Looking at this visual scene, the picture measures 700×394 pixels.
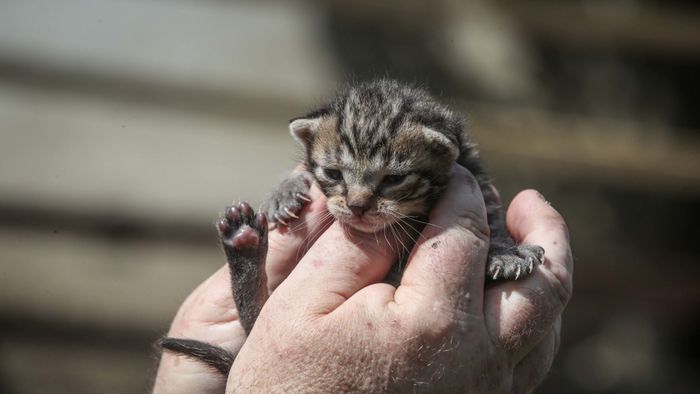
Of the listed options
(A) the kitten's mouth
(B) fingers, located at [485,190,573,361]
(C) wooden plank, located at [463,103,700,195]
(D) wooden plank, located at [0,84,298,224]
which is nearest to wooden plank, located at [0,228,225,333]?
(D) wooden plank, located at [0,84,298,224]

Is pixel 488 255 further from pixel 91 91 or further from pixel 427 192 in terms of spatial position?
pixel 91 91

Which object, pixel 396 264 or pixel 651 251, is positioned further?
pixel 651 251

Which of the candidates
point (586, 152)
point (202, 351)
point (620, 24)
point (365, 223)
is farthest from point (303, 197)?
point (620, 24)

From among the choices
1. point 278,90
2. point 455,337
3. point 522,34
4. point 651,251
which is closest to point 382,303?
point 455,337

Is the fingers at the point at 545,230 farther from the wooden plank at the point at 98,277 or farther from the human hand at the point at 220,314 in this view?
the wooden plank at the point at 98,277

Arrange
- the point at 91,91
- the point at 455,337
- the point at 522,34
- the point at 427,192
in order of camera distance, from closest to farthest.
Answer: the point at 455,337 → the point at 427,192 → the point at 91,91 → the point at 522,34

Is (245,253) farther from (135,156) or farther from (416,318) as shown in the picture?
(135,156)
